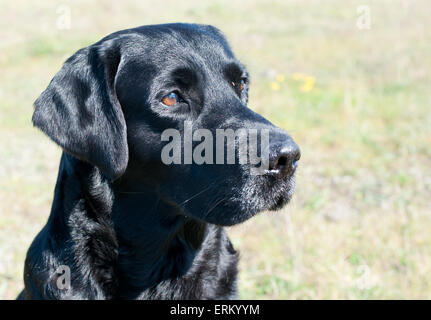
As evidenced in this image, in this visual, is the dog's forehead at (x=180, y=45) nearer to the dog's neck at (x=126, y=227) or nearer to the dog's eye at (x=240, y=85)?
the dog's eye at (x=240, y=85)

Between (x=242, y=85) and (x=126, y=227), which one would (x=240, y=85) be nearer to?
(x=242, y=85)

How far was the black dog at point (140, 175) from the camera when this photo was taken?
8.04 ft

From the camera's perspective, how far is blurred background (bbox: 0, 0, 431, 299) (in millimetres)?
3875

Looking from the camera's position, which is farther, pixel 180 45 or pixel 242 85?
pixel 242 85

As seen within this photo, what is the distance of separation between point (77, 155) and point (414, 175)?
4058mm

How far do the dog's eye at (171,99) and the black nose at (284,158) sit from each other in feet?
1.89

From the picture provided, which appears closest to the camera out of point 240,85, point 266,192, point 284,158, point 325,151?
point 284,158

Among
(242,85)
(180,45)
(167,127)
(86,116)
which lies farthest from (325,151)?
(86,116)

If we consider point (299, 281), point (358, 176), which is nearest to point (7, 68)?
point (358, 176)

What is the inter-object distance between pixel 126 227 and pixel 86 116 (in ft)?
2.03

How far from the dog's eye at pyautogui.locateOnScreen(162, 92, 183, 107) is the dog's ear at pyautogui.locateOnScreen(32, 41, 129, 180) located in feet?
0.75

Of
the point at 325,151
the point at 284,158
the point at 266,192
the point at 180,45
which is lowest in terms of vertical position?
the point at 325,151

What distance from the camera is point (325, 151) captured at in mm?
6324

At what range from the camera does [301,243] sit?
4.17 m
